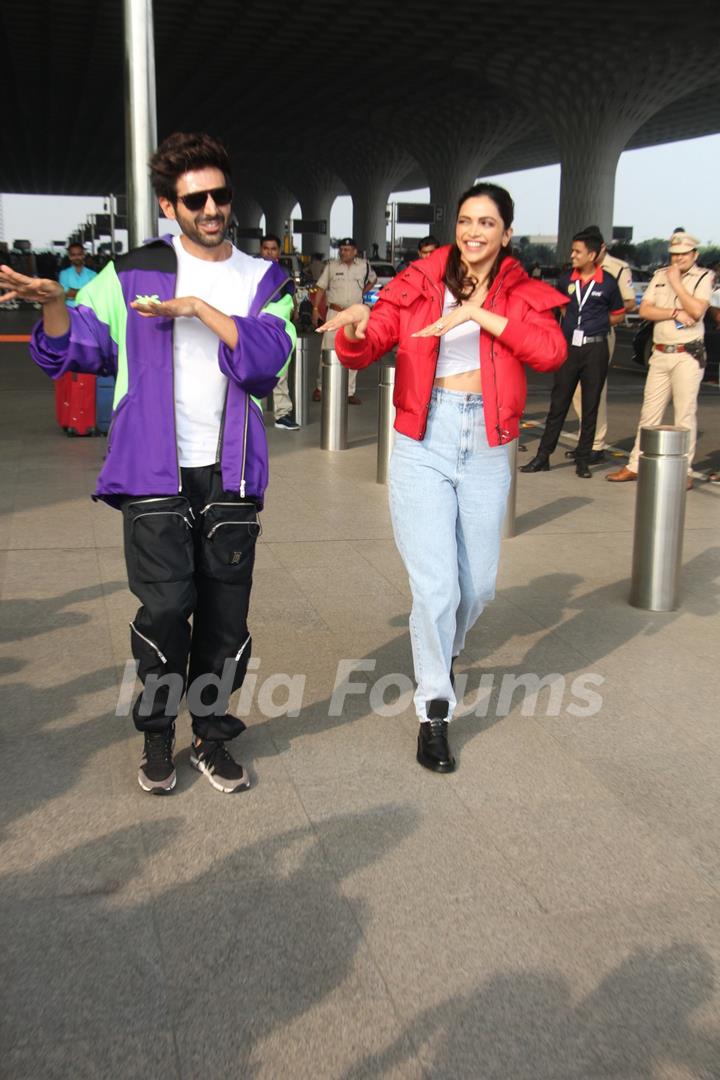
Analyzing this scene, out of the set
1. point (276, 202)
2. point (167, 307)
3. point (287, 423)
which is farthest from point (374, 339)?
point (276, 202)

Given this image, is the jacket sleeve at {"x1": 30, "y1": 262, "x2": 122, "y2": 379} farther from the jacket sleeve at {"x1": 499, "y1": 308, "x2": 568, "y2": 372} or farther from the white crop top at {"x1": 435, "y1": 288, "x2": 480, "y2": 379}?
the jacket sleeve at {"x1": 499, "y1": 308, "x2": 568, "y2": 372}

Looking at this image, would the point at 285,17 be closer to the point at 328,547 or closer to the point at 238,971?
the point at 328,547

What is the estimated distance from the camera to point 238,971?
292 centimetres

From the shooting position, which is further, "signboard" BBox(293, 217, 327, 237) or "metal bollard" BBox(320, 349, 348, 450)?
"signboard" BBox(293, 217, 327, 237)

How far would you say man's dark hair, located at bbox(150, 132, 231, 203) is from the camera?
140 inches

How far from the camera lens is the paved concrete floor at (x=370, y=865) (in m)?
2.69

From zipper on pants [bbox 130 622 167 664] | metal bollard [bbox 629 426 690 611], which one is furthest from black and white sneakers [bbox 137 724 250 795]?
metal bollard [bbox 629 426 690 611]

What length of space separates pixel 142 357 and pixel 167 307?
33cm

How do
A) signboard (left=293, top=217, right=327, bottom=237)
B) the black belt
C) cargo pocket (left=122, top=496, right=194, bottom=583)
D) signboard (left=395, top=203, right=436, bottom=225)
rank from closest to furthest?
cargo pocket (left=122, top=496, right=194, bottom=583)
the black belt
signboard (left=395, top=203, right=436, bottom=225)
signboard (left=293, top=217, right=327, bottom=237)

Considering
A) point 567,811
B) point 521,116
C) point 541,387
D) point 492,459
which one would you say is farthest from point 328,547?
point 521,116

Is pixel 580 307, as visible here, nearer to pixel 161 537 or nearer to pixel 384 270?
pixel 161 537

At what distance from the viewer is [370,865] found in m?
3.48

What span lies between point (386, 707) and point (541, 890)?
154 centimetres

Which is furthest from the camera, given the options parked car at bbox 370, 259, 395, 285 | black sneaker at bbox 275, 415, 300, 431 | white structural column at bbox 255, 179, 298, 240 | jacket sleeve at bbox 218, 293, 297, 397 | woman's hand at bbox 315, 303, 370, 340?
white structural column at bbox 255, 179, 298, 240
